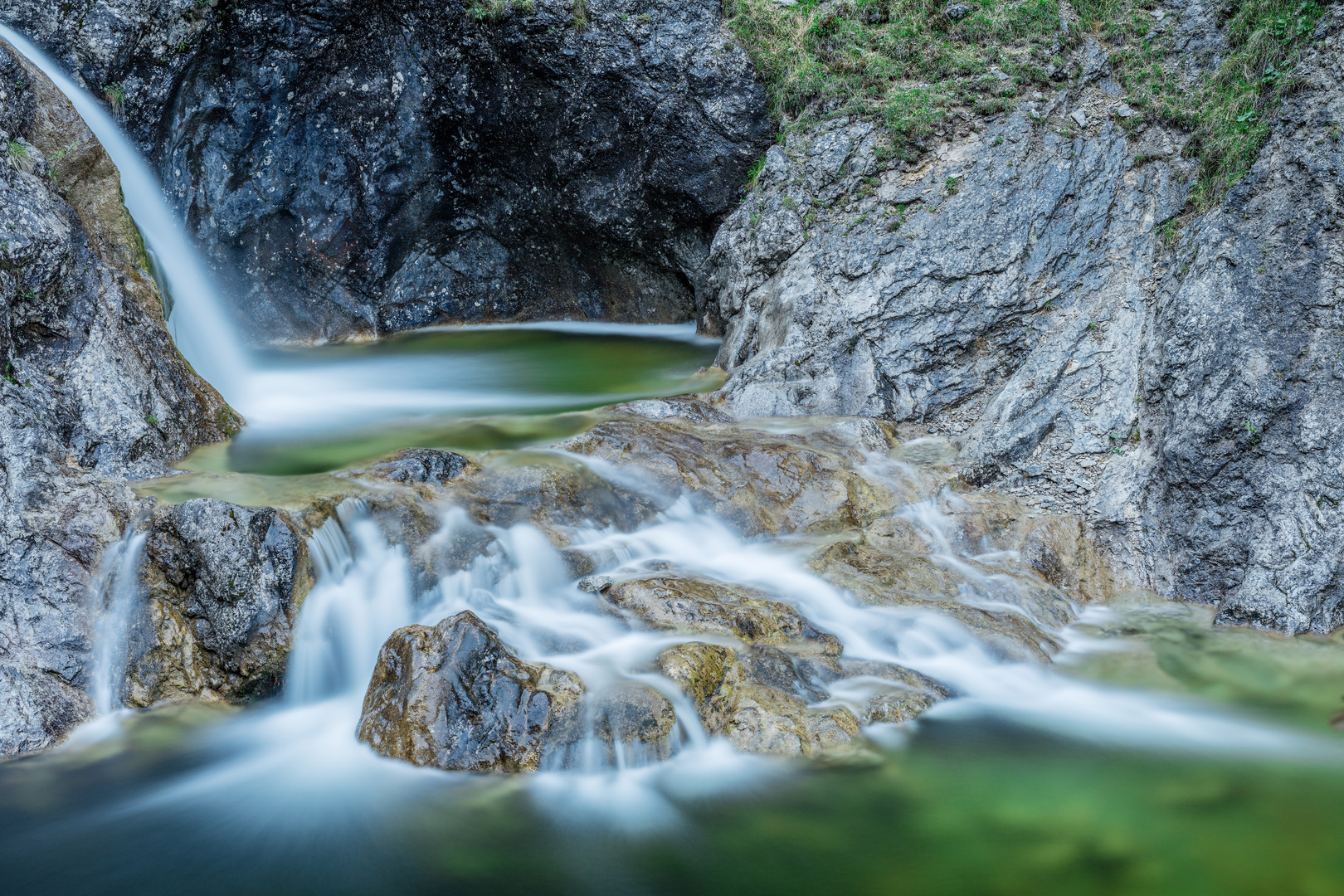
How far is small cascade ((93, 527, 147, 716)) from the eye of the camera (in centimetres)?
479

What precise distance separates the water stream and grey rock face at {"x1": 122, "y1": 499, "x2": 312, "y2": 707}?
0.14 metres

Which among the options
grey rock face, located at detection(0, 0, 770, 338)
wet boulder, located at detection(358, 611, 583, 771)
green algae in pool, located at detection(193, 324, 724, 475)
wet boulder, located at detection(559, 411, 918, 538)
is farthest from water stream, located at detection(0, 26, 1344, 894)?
grey rock face, located at detection(0, 0, 770, 338)

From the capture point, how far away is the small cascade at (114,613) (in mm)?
4789

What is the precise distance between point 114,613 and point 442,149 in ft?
29.2

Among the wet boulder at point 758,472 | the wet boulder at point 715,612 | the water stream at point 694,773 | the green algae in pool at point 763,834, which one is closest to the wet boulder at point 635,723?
the water stream at point 694,773

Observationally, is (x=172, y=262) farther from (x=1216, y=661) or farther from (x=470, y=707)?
(x=1216, y=661)

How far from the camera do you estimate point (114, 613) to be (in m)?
4.94

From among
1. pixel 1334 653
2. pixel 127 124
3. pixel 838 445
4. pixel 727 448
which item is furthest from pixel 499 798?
pixel 127 124

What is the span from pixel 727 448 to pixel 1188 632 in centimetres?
349

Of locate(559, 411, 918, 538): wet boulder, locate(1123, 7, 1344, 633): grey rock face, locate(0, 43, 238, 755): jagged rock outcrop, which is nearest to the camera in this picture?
locate(0, 43, 238, 755): jagged rock outcrop

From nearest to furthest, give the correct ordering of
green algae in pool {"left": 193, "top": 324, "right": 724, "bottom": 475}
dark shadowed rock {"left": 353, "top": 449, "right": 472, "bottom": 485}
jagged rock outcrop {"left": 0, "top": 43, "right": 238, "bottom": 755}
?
jagged rock outcrop {"left": 0, "top": 43, "right": 238, "bottom": 755}, dark shadowed rock {"left": 353, "top": 449, "right": 472, "bottom": 485}, green algae in pool {"left": 193, "top": 324, "right": 724, "bottom": 475}

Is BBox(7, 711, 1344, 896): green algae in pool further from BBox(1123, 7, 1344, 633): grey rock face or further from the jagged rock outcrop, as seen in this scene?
BBox(1123, 7, 1344, 633): grey rock face

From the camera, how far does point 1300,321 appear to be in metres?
5.82

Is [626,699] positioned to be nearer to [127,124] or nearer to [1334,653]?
[1334,653]
